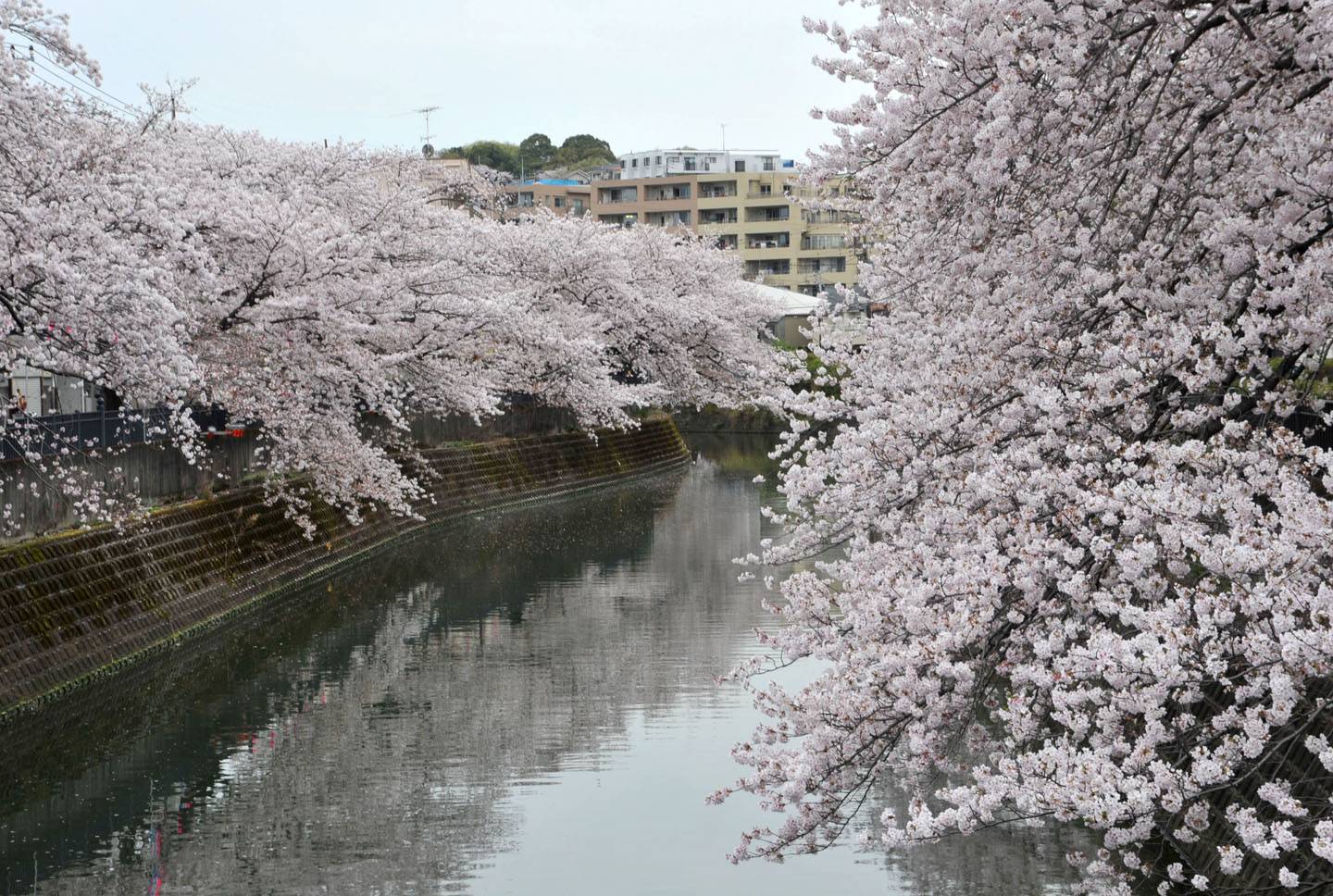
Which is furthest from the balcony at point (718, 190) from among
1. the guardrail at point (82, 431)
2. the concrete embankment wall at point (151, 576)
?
the guardrail at point (82, 431)

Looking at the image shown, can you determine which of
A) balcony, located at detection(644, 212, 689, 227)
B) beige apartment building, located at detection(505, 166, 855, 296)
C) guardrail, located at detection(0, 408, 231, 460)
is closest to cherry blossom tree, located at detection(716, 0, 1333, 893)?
guardrail, located at detection(0, 408, 231, 460)

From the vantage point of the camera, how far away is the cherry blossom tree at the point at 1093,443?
17.3 ft

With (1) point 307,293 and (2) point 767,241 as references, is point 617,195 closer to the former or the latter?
(2) point 767,241

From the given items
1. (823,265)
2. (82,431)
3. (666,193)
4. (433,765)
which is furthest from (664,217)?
(433,765)

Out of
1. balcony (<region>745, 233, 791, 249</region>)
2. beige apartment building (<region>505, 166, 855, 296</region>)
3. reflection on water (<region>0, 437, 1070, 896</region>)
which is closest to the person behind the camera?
reflection on water (<region>0, 437, 1070, 896</region>)

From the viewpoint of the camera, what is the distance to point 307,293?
811 inches

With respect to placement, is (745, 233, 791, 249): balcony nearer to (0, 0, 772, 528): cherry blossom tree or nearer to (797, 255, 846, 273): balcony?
(797, 255, 846, 273): balcony

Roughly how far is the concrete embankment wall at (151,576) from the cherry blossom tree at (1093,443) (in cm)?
908

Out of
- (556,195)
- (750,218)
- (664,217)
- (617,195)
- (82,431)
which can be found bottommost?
(82,431)

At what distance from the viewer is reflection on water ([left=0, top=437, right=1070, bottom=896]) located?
10.3 meters

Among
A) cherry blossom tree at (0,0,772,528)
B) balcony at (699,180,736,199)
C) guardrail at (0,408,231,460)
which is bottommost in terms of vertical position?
guardrail at (0,408,231,460)

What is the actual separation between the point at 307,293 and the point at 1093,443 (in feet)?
52.0

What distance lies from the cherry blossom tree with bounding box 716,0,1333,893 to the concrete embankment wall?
908 centimetres

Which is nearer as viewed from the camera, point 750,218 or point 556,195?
point 750,218
